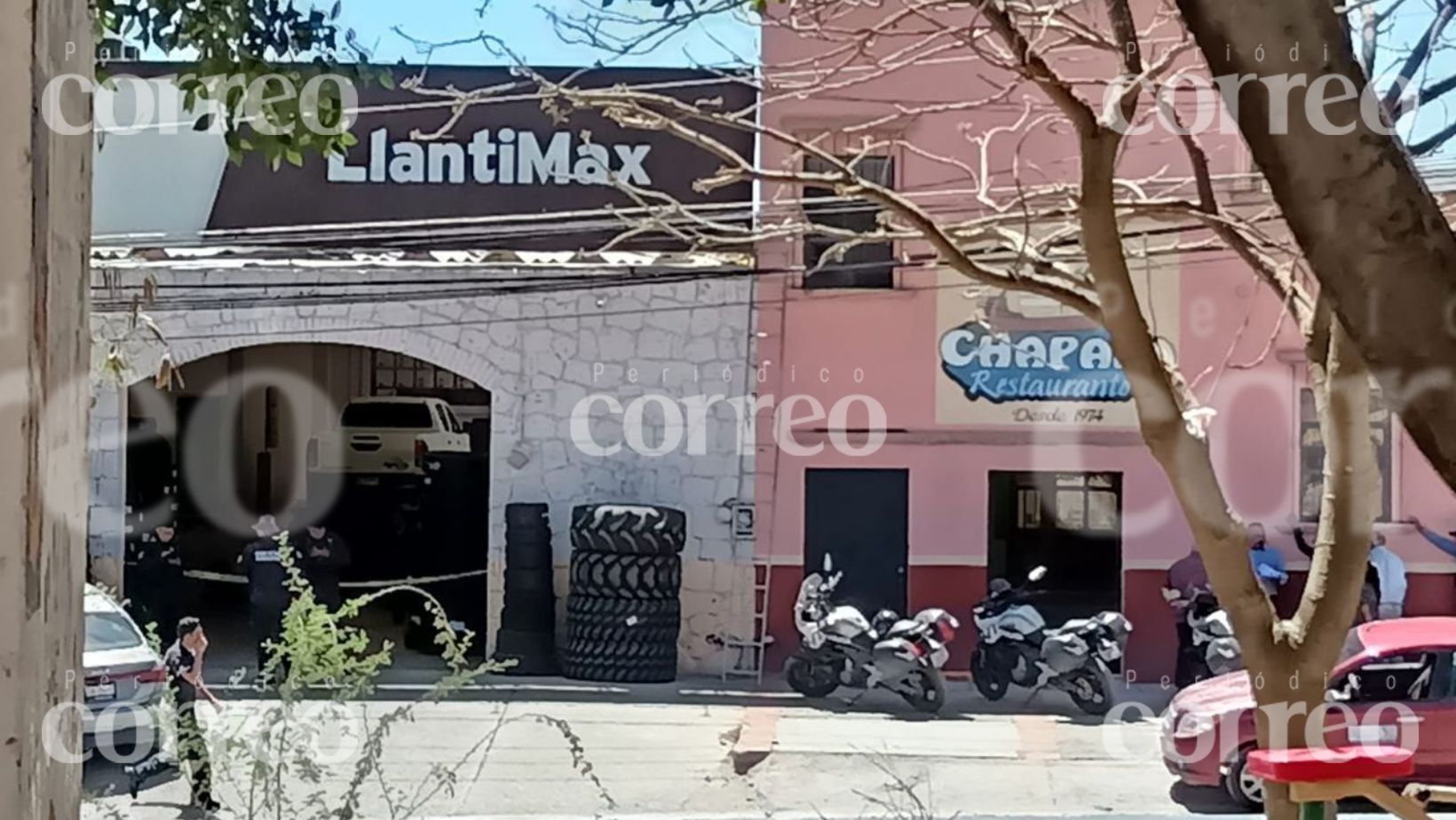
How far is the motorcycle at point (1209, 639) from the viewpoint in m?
10.9

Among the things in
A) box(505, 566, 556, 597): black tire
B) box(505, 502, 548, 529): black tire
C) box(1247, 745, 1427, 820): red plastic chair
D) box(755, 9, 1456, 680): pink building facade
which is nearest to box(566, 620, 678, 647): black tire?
box(505, 566, 556, 597): black tire

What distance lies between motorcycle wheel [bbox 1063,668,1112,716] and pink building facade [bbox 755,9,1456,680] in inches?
59.7

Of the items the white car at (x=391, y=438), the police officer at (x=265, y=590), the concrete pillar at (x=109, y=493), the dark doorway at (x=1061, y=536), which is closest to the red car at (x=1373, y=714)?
the dark doorway at (x=1061, y=536)

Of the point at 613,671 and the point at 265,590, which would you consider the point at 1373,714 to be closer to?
the point at 613,671

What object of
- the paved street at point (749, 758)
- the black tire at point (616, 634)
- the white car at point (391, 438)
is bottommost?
the paved street at point (749, 758)

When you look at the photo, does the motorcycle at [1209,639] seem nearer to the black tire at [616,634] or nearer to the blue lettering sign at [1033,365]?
the blue lettering sign at [1033,365]

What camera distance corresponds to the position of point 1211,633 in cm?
1124

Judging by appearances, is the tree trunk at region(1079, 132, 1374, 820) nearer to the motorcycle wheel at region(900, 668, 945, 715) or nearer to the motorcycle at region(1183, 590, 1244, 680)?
the motorcycle wheel at region(900, 668, 945, 715)

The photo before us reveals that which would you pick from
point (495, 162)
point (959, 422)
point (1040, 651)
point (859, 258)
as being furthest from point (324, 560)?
point (1040, 651)

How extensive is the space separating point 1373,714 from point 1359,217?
742cm

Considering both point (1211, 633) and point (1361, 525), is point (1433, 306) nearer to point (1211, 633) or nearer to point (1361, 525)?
point (1361, 525)

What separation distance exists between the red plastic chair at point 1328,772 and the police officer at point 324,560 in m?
10.9

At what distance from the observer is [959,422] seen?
1249cm

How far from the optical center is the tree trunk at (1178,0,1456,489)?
1.84m
